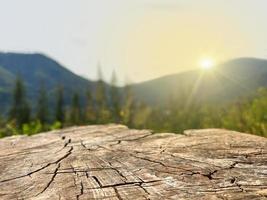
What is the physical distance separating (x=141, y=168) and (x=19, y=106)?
182ft

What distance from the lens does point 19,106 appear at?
5750 cm

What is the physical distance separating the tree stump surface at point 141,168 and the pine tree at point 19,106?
163 ft

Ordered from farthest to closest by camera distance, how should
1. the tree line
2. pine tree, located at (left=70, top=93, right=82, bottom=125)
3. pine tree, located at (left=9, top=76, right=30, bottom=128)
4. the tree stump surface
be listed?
1. pine tree, located at (left=9, top=76, right=30, bottom=128)
2. pine tree, located at (left=70, top=93, right=82, bottom=125)
3. the tree line
4. the tree stump surface

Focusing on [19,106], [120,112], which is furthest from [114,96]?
[120,112]

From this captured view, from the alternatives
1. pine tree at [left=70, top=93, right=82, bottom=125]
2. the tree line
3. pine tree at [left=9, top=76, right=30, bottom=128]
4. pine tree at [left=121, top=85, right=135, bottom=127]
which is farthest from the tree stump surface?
pine tree at [left=9, top=76, right=30, bottom=128]

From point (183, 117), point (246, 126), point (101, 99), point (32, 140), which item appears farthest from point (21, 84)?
point (32, 140)

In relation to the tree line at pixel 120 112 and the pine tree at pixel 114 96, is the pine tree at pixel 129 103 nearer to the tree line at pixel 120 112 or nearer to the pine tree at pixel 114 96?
the tree line at pixel 120 112

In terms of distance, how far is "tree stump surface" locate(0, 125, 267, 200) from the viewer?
304cm

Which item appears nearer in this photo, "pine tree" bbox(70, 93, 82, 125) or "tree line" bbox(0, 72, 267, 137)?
"tree line" bbox(0, 72, 267, 137)

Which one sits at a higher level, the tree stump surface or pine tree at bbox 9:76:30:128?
pine tree at bbox 9:76:30:128

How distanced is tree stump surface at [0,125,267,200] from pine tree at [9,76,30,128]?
49.7m

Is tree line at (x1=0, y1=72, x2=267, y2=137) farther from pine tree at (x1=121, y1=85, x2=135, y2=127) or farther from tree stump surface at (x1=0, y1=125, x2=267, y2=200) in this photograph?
tree stump surface at (x1=0, y1=125, x2=267, y2=200)

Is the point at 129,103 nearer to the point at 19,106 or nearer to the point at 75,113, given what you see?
the point at 75,113

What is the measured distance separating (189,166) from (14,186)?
1330 millimetres
